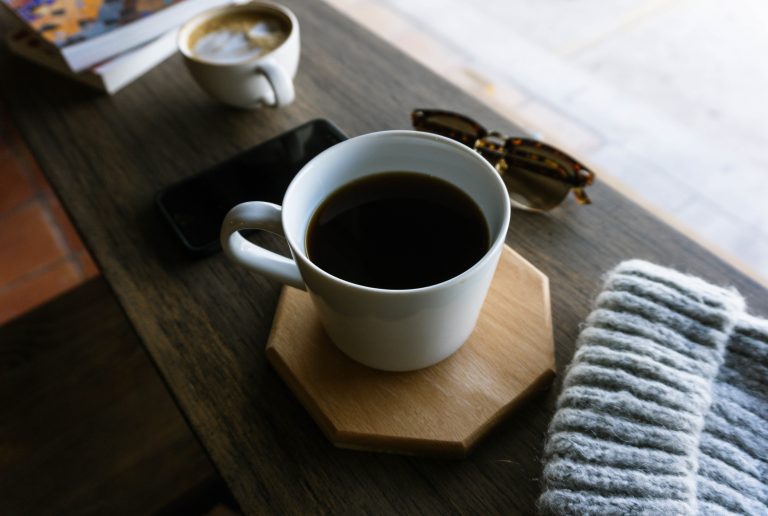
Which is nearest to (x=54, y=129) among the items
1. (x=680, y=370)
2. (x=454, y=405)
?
(x=454, y=405)

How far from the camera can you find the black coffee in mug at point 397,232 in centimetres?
39

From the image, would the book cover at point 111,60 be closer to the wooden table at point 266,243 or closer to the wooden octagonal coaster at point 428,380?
the wooden table at point 266,243

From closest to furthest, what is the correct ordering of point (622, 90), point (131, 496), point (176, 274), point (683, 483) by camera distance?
1. point (683, 483)
2. point (176, 274)
3. point (131, 496)
4. point (622, 90)

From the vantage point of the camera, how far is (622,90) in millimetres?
1319

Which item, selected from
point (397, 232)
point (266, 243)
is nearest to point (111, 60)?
point (266, 243)

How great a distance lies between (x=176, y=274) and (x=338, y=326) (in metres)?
0.20

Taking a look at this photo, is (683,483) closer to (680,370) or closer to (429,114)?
(680,370)

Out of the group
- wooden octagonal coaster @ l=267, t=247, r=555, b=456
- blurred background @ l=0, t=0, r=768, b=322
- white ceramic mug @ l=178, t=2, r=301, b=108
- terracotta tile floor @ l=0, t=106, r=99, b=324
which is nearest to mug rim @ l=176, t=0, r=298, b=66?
white ceramic mug @ l=178, t=2, r=301, b=108

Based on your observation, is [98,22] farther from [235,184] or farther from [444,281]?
[444,281]

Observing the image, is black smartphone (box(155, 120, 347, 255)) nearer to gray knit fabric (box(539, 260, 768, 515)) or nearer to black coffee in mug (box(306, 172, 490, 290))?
black coffee in mug (box(306, 172, 490, 290))

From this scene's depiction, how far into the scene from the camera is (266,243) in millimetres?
521

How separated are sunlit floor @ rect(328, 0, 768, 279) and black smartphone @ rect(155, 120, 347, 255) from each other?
0.62m

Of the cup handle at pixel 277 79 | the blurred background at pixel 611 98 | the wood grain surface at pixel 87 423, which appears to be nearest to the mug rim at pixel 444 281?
the cup handle at pixel 277 79

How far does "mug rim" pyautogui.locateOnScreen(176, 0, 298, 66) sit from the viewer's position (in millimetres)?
587
